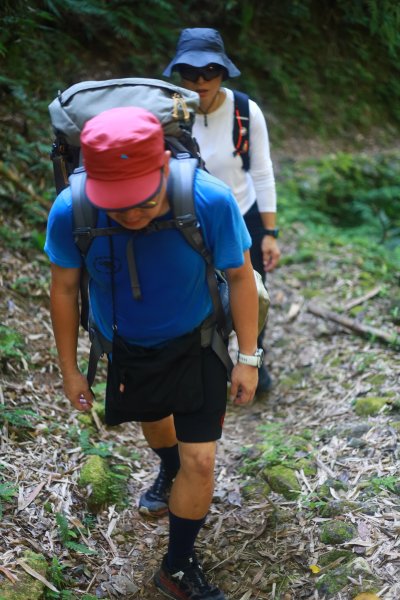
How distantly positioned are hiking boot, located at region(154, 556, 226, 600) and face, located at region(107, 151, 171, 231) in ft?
5.88

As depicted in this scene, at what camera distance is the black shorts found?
279 centimetres

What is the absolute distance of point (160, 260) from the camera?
2504 millimetres

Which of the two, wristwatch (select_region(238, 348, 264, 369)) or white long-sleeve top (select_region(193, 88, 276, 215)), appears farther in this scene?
white long-sleeve top (select_region(193, 88, 276, 215))

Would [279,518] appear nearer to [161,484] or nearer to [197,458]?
[161,484]

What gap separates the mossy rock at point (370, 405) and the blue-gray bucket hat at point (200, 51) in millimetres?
2461

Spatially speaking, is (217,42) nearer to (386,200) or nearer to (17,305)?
(17,305)

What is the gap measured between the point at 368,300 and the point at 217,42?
325 centimetres

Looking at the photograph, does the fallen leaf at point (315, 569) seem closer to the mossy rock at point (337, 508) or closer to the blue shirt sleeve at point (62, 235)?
the mossy rock at point (337, 508)

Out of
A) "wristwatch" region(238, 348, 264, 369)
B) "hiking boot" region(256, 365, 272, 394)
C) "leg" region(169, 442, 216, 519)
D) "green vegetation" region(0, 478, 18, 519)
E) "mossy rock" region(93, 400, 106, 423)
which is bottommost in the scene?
"hiking boot" region(256, 365, 272, 394)

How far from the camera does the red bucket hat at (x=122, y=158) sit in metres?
2.15

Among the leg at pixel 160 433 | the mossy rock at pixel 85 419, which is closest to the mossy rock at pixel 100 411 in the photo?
the mossy rock at pixel 85 419

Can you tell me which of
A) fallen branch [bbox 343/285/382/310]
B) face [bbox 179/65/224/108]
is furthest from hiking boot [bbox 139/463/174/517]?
fallen branch [bbox 343/285/382/310]

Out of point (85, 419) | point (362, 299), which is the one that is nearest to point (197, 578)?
point (85, 419)

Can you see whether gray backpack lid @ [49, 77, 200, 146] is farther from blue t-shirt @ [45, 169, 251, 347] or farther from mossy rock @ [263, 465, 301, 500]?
mossy rock @ [263, 465, 301, 500]
